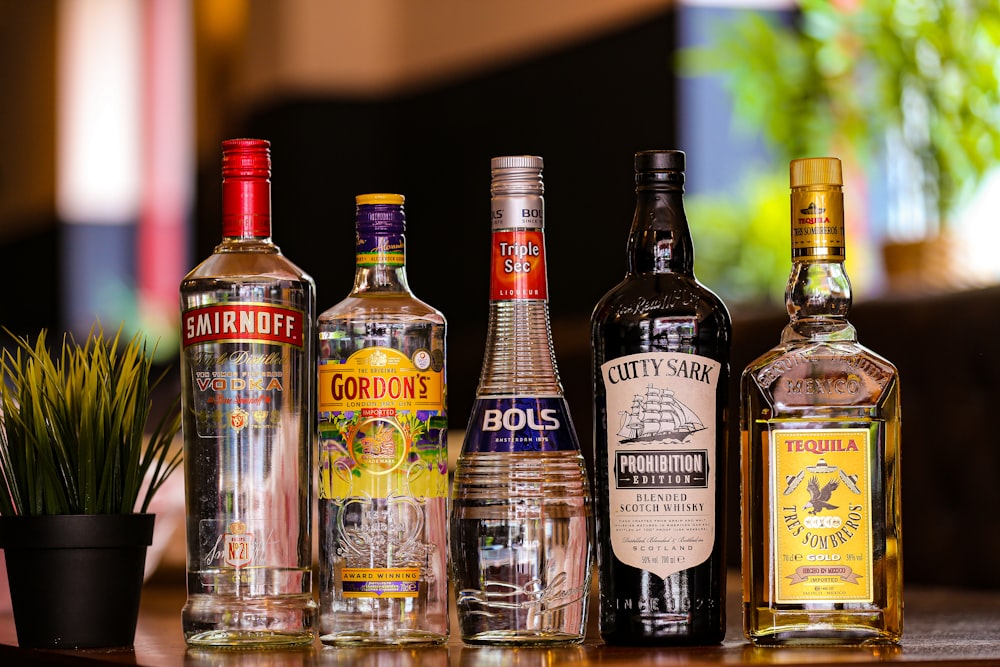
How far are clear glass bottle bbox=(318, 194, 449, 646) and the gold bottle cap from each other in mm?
255

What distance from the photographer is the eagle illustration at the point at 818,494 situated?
948mm

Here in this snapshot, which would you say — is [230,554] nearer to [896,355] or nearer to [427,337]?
[427,337]

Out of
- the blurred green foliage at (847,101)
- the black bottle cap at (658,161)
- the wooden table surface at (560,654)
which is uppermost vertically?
the blurred green foliage at (847,101)

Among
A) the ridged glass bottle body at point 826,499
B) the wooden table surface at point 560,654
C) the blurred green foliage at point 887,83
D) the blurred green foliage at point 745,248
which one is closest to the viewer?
the wooden table surface at point 560,654

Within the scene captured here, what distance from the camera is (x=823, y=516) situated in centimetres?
95

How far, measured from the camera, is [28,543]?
98cm

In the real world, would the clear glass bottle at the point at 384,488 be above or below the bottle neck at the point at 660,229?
below

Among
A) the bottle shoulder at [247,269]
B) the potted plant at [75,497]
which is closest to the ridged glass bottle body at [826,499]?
the bottle shoulder at [247,269]

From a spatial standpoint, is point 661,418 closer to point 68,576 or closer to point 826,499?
→ point 826,499

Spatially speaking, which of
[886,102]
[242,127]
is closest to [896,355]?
[886,102]

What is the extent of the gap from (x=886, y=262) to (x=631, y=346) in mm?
1752

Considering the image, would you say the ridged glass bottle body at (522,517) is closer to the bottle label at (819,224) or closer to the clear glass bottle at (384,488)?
the clear glass bottle at (384,488)

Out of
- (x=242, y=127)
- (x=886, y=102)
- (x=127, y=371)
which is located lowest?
(x=127, y=371)

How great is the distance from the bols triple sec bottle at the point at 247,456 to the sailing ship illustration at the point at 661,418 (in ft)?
0.73
